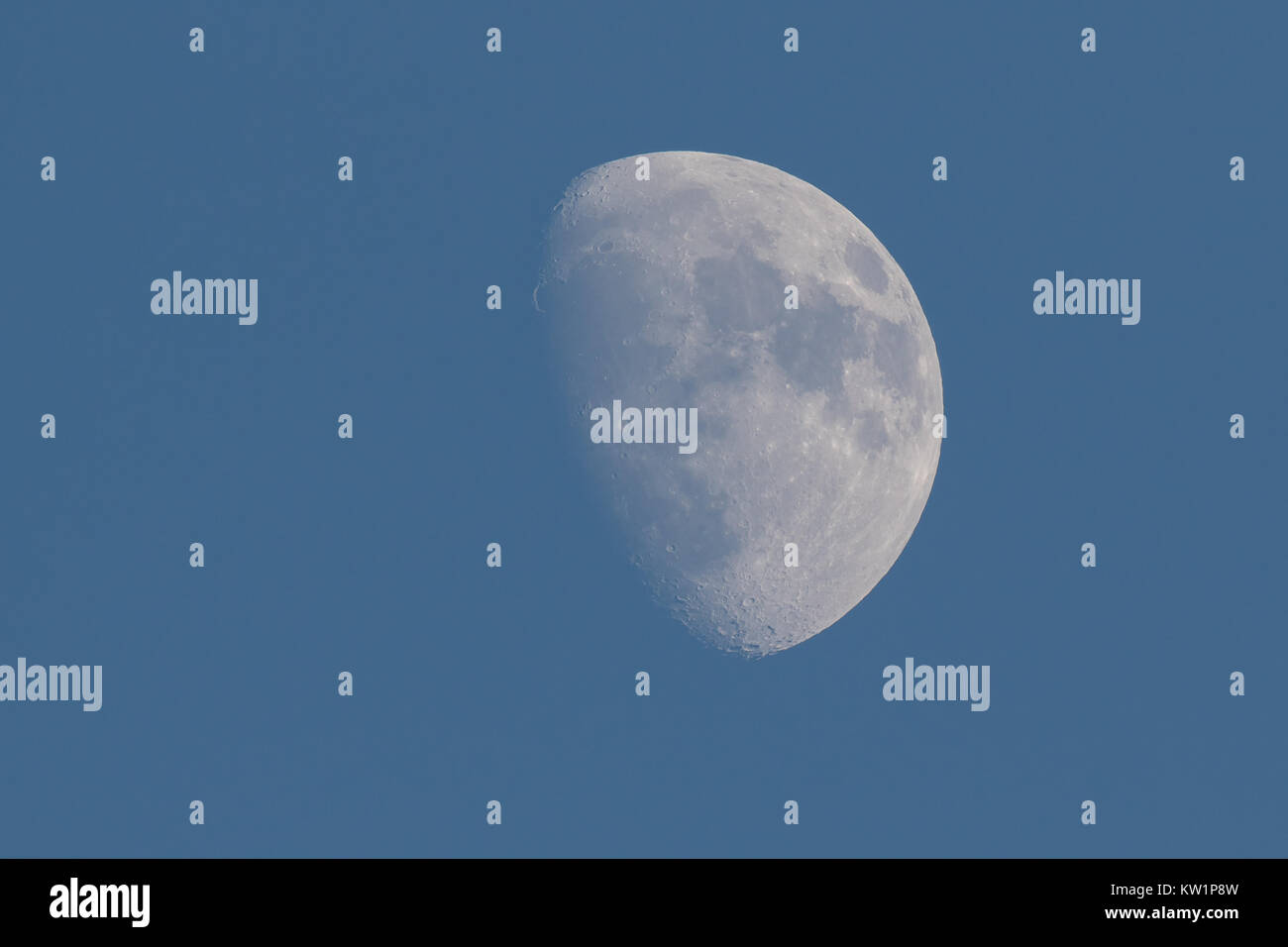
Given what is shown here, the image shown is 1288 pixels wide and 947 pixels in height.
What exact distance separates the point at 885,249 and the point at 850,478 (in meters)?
4.30

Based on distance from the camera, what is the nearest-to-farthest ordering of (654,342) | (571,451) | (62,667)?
(654,342) → (571,451) → (62,667)

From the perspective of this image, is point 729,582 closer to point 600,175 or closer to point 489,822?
point 489,822

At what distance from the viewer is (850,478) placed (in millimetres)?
16391

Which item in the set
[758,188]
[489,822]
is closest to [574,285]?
[758,188]

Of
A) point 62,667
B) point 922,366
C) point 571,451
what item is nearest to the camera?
point 571,451

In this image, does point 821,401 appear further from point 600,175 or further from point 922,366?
point 600,175

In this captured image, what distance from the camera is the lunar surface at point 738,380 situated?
15641 millimetres

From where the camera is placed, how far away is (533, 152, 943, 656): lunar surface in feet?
51.3

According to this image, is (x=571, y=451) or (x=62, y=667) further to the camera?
(x=62, y=667)

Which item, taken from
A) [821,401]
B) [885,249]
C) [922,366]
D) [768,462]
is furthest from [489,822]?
[885,249]

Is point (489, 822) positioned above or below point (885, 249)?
below

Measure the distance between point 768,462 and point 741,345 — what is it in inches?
62.9

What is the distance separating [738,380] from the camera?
1558cm

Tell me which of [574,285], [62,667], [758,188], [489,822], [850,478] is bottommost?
[489,822]
